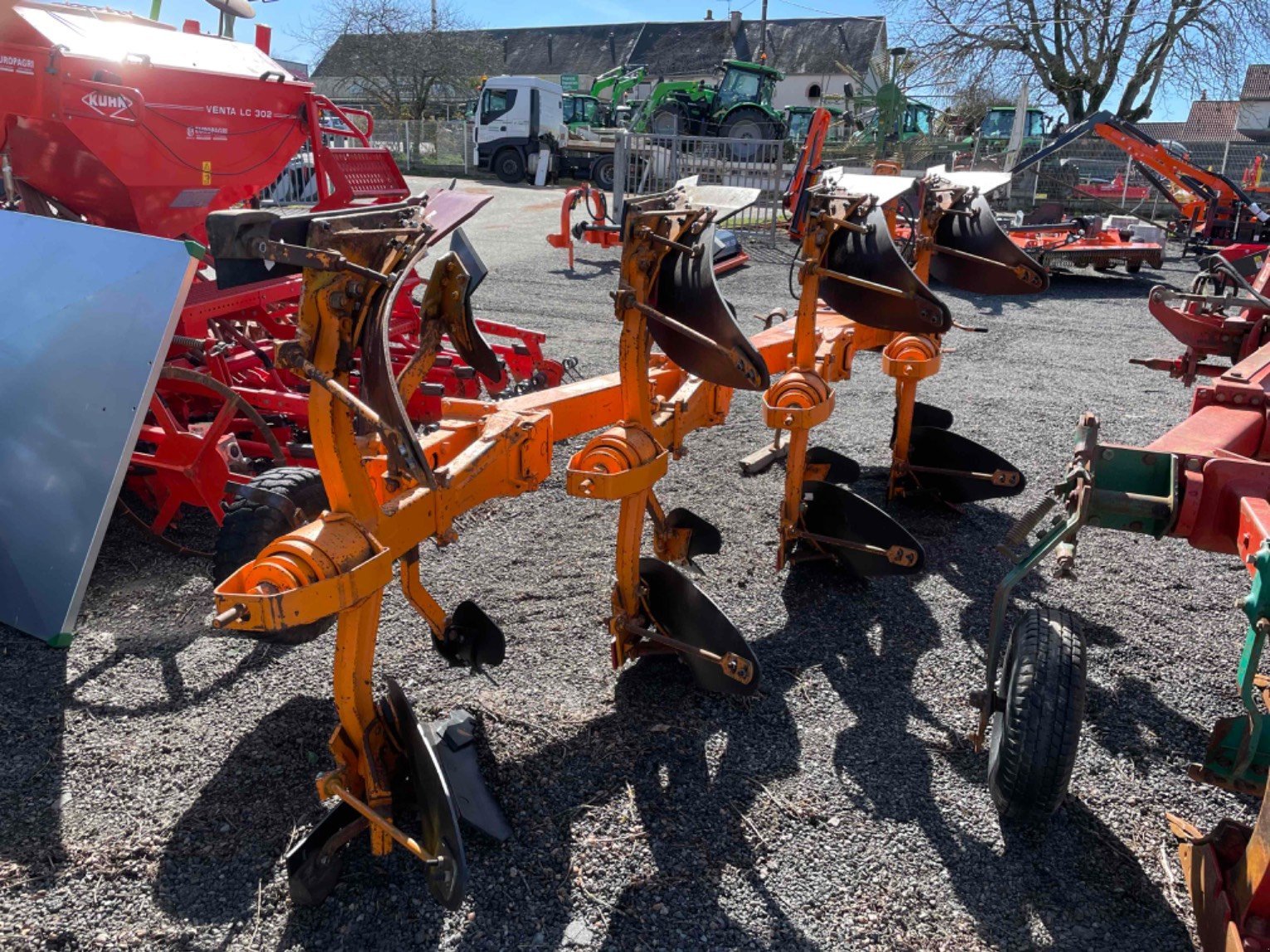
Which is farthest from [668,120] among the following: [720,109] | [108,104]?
[108,104]

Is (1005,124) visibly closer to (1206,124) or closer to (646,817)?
(1206,124)

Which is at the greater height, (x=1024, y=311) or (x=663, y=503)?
(x=1024, y=311)

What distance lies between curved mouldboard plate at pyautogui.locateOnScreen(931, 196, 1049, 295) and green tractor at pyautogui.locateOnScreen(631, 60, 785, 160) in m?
18.3

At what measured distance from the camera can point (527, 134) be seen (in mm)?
23047

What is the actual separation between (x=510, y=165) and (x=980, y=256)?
21.0 metres

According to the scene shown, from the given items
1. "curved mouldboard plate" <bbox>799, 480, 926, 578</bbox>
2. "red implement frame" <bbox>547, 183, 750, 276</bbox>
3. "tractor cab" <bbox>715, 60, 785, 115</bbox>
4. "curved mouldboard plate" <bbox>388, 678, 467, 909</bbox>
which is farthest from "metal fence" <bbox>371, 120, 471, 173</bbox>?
"curved mouldboard plate" <bbox>388, 678, 467, 909</bbox>

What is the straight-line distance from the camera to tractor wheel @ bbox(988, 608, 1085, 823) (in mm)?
2246

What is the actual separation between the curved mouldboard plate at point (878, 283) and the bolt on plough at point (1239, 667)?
975 millimetres

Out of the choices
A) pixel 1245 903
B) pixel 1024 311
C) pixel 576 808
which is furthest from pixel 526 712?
pixel 1024 311

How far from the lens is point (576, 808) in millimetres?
2562

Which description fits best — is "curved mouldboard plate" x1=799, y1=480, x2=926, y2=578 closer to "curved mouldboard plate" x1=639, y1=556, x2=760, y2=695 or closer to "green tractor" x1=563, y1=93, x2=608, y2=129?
"curved mouldboard plate" x1=639, y1=556, x2=760, y2=695

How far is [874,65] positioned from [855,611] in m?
30.6

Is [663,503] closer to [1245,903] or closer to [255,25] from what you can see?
[1245,903]

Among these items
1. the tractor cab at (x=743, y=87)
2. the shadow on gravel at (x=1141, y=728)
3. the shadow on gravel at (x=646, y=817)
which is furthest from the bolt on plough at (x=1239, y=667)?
the tractor cab at (x=743, y=87)
